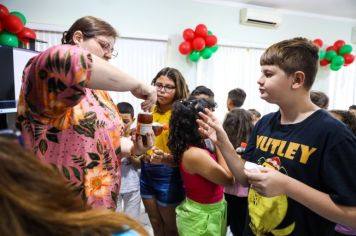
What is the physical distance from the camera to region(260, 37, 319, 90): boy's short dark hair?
1171mm

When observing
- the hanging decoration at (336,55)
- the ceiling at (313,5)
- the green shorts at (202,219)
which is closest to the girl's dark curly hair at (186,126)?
the green shorts at (202,219)

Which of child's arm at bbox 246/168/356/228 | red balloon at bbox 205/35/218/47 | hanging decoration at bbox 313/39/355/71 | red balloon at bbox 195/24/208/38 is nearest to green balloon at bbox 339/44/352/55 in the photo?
hanging decoration at bbox 313/39/355/71

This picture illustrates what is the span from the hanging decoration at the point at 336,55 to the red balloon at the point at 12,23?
4.95m

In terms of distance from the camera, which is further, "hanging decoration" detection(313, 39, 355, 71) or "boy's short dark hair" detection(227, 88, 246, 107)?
"hanging decoration" detection(313, 39, 355, 71)

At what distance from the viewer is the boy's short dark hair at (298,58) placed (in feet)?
3.84

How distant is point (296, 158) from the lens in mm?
1076

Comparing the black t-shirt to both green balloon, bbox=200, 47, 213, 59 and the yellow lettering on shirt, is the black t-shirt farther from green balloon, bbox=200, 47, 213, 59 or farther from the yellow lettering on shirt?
green balloon, bbox=200, 47, 213, 59

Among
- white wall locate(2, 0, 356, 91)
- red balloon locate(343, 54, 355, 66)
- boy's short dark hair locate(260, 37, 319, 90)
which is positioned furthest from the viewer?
red balloon locate(343, 54, 355, 66)

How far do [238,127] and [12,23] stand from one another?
2509mm

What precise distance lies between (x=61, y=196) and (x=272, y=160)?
98 centimetres

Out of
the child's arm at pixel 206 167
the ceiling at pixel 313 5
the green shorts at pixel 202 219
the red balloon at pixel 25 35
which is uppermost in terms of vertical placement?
the ceiling at pixel 313 5

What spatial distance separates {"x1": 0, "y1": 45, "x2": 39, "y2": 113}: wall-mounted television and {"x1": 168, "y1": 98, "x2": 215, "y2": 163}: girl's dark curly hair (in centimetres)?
171

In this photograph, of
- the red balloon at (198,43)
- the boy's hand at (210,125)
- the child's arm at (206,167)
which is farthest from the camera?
the red balloon at (198,43)

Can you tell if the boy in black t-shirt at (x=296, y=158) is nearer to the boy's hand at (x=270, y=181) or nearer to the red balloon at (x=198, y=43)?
the boy's hand at (x=270, y=181)
